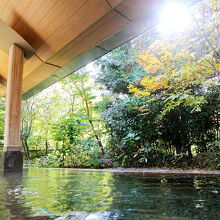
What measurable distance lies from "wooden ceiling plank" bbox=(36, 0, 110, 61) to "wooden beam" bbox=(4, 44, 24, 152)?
437 millimetres

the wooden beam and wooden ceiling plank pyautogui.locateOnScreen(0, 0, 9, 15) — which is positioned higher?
Result: wooden ceiling plank pyautogui.locateOnScreen(0, 0, 9, 15)

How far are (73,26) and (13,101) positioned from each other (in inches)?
72.4

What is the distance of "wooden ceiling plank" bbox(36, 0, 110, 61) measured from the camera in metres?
2.17

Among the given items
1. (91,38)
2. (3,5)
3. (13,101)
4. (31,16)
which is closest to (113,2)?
(91,38)

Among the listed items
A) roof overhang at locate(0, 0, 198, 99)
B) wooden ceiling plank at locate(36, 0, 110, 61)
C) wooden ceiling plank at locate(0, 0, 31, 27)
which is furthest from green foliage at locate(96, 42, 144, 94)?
wooden ceiling plank at locate(0, 0, 31, 27)

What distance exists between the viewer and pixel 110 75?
6.63m

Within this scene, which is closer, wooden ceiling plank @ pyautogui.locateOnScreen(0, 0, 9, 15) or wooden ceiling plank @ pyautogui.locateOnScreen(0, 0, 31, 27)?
wooden ceiling plank @ pyautogui.locateOnScreen(0, 0, 31, 27)

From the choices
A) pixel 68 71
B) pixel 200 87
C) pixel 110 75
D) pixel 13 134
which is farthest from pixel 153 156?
pixel 110 75

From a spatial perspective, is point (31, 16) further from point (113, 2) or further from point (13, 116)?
point (13, 116)

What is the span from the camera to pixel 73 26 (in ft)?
8.25

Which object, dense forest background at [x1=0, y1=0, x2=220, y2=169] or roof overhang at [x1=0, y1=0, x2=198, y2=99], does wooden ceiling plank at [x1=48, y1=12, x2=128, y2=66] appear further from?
dense forest background at [x1=0, y1=0, x2=220, y2=169]

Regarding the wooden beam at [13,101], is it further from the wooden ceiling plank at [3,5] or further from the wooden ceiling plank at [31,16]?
the wooden ceiling plank at [3,5]

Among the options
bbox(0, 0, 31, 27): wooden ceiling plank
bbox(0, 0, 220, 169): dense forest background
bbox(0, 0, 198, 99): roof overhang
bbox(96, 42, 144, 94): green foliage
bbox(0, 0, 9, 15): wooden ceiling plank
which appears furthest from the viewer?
bbox(96, 42, 144, 94): green foliage

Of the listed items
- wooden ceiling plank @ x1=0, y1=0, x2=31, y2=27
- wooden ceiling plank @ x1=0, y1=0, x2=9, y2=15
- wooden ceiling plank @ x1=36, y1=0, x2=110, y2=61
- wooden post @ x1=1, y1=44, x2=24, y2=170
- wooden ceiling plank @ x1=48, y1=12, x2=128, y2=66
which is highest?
wooden ceiling plank @ x1=0, y1=0, x2=9, y2=15
